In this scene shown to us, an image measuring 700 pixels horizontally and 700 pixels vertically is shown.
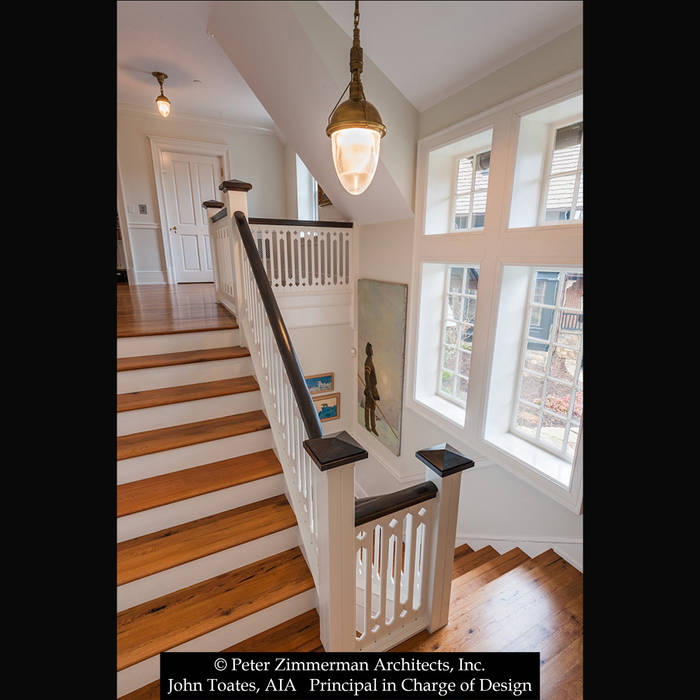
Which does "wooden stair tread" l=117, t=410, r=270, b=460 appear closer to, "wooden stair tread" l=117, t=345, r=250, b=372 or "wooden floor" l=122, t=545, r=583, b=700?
"wooden stair tread" l=117, t=345, r=250, b=372

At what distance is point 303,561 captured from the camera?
68.6 inches

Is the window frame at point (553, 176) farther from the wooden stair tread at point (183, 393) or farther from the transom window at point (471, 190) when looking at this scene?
the wooden stair tread at point (183, 393)

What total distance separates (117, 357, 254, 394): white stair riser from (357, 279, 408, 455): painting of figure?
1.66m

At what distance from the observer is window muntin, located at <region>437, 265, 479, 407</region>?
3010 mm

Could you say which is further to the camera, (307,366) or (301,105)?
(307,366)

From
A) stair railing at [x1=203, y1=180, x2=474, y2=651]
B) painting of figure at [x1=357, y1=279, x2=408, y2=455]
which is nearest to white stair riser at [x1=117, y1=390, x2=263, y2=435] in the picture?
stair railing at [x1=203, y1=180, x2=474, y2=651]

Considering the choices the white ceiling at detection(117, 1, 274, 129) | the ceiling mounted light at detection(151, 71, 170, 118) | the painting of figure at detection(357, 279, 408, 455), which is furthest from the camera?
the ceiling mounted light at detection(151, 71, 170, 118)

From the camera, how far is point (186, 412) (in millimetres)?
2094

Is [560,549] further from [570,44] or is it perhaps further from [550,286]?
[570,44]

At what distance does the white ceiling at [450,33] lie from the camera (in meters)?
1.74

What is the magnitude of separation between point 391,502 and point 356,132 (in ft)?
4.71

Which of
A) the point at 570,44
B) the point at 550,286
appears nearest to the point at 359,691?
the point at 550,286
